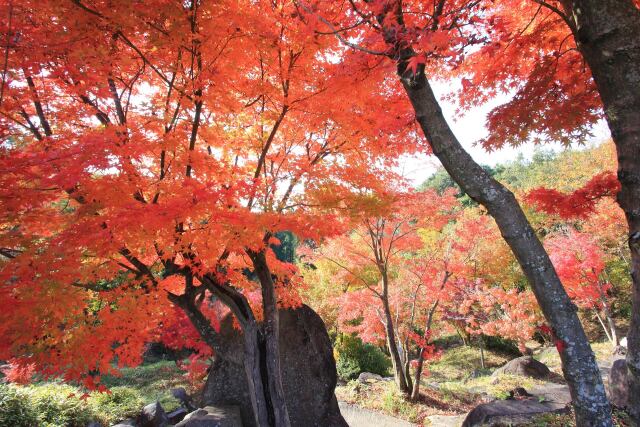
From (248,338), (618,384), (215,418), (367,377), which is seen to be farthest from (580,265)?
(215,418)

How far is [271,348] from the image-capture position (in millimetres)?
5480

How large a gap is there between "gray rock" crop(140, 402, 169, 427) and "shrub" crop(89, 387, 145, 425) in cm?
73

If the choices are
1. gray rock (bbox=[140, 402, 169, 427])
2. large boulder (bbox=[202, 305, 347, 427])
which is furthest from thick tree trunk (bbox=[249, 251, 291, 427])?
gray rock (bbox=[140, 402, 169, 427])

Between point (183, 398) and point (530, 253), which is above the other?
point (530, 253)

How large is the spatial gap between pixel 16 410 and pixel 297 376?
5.57m

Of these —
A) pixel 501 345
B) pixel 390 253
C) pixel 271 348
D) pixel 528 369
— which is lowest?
pixel 501 345

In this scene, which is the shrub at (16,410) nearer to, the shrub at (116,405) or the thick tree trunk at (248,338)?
the shrub at (116,405)

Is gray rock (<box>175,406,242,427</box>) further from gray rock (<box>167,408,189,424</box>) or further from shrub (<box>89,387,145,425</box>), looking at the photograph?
shrub (<box>89,387,145,425</box>)

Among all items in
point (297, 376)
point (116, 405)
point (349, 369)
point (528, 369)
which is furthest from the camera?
point (349, 369)

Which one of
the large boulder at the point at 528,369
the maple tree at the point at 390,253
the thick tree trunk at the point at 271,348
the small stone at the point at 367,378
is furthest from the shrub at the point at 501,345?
the thick tree trunk at the point at 271,348

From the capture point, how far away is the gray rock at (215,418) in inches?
260

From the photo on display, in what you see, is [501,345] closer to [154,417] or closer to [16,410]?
[154,417]

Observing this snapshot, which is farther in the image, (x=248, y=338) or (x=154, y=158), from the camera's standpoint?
(x=248, y=338)

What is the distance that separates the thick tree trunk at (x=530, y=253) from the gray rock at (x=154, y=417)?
8407mm
